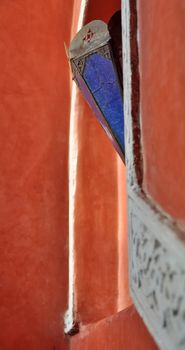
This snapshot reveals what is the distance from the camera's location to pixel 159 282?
487 mm

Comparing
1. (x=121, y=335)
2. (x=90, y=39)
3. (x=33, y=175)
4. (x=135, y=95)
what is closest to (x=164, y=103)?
(x=135, y=95)

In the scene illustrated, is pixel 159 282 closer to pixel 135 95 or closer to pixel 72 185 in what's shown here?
pixel 135 95

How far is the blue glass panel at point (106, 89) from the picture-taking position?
1196mm

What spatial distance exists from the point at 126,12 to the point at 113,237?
3.53 ft

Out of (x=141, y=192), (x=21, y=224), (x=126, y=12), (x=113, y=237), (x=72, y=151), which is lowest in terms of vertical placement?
(x=113, y=237)

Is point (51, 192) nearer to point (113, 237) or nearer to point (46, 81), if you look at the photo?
point (113, 237)

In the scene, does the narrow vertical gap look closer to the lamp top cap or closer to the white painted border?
the lamp top cap

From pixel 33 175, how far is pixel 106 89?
531 millimetres

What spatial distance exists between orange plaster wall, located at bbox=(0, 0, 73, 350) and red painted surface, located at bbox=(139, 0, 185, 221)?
0.96 metres

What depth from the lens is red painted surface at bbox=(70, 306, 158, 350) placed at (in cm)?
84

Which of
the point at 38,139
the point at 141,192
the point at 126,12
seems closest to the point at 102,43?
the point at 126,12

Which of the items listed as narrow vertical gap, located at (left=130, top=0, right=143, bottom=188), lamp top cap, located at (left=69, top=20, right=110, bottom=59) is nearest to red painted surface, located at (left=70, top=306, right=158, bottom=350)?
narrow vertical gap, located at (left=130, top=0, right=143, bottom=188)

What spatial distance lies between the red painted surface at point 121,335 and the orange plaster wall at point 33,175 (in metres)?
0.25

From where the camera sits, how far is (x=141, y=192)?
63 cm
